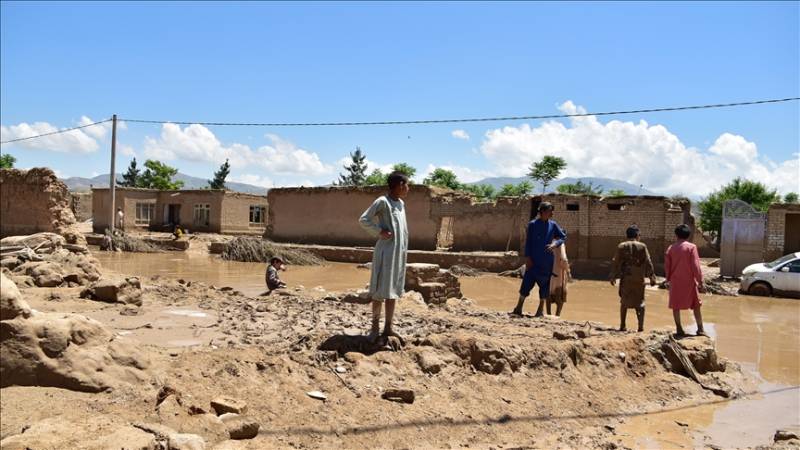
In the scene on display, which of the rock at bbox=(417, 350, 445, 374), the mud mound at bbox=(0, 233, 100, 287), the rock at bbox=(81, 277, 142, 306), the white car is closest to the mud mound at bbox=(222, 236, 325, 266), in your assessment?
the mud mound at bbox=(0, 233, 100, 287)

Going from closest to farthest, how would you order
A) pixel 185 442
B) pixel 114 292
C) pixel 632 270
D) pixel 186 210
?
pixel 185 442 → pixel 114 292 → pixel 632 270 → pixel 186 210

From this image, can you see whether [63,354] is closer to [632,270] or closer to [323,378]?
[323,378]

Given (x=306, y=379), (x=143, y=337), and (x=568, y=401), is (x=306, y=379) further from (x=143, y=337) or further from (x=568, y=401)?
(x=568, y=401)

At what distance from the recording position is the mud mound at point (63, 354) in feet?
11.8

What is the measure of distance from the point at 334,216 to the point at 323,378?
21.8 metres

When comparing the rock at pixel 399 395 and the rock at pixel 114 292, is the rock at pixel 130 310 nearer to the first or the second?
the rock at pixel 114 292

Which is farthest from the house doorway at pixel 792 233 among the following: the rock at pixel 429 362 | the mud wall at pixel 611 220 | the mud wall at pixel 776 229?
the rock at pixel 429 362

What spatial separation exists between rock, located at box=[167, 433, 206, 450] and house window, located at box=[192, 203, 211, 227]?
31.3 meters

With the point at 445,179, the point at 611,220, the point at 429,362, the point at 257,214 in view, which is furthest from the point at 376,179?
the point at 429,362

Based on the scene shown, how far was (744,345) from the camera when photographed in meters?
9.40

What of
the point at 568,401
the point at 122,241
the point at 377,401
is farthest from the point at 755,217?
the point at 122,241

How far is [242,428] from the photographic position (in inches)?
151

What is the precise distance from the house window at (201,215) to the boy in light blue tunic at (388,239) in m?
29.9

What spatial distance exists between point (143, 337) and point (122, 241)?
21196 mm
